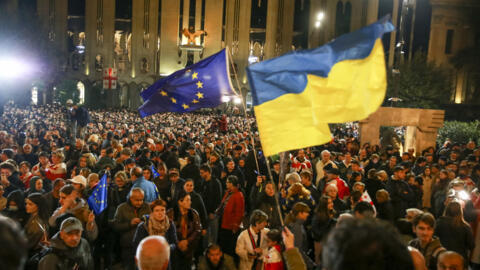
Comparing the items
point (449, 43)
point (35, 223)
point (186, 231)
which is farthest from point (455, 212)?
point (449, 43)

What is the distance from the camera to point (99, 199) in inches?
228

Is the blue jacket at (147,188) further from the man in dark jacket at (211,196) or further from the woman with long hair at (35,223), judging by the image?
the woman with long hair at (35,223)

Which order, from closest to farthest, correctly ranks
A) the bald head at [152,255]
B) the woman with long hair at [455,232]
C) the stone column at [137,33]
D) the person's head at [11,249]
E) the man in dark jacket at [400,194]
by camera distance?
the person's head at [11,249] → the bald head at [152,255] → the woman with long hair at [455,232] → the man in dark jacket at [400,194] → the stone column at [137,33]

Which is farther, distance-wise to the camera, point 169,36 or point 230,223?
point 169,36

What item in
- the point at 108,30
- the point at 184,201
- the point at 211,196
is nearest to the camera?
the point at 184,201

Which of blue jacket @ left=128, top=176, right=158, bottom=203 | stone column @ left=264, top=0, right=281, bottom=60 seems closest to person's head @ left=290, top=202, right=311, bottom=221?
blue jacket @ left=128, top=176, right=158, bottom=203

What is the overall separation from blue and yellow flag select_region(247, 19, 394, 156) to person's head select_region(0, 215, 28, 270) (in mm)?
2725

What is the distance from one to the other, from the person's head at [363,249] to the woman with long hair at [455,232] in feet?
11.9

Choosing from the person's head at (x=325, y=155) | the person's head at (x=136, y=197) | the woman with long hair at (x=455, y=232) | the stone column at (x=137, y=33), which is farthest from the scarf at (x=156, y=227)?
the stone column at (x=137, y=33)

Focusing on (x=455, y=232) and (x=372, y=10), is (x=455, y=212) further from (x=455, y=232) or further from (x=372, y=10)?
(x=372, y=10)

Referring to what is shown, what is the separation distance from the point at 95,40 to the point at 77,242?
169ft

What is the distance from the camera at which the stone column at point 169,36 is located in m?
50.8

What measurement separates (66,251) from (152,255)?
1.50 m

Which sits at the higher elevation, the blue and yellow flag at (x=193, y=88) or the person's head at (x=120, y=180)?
the blue and yellow flag at (x=193, y=88)
